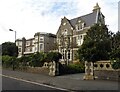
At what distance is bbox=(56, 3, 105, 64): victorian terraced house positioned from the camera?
55781mm

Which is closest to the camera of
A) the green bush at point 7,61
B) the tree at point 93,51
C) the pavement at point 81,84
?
the pavement at point 81,84

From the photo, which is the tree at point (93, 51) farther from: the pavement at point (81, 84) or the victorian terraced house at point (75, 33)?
the victorian terraced house at point (75, 33)

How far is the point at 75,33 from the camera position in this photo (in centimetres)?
5912

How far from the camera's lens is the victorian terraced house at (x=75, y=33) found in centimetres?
5578

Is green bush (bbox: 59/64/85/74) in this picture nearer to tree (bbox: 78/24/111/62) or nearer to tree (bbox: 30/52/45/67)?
tree (bbox: 30/52/45/67)

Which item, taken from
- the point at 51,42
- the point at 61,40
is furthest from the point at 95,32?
the point at 51,42

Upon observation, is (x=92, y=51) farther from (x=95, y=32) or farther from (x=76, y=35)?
(x=76, y=35)

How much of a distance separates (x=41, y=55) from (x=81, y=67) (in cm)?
591

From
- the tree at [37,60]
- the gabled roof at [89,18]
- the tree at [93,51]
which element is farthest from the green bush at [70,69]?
the gabled roof at [89,18]

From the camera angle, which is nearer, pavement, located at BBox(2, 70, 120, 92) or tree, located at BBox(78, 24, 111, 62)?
pavement, located at BBox(2, 70, 120, 92)

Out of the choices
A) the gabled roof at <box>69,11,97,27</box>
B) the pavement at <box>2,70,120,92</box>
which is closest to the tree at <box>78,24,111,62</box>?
the pavement at <box>2,70,120,92</box>

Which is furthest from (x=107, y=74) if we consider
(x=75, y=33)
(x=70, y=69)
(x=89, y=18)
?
(x=75, y=33)

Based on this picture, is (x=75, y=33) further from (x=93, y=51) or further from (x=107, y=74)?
(x=107, y=74)

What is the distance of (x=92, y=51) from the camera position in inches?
1085
